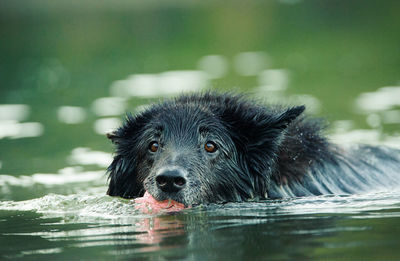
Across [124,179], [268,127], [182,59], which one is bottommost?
[124,179]

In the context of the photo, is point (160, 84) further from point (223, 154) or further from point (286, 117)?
point (286, 117)

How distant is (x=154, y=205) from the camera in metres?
9.58

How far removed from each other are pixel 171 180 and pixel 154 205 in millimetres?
671

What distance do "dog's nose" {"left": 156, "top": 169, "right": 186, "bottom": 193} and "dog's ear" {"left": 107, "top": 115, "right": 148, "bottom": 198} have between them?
4.20 ft

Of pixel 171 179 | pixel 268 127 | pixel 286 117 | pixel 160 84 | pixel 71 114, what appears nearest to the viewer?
pixel 171 179

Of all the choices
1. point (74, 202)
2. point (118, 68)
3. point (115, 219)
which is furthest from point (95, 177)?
point (118, 68)

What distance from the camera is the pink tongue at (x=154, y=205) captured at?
9.42m

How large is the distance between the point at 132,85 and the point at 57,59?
26.1ft

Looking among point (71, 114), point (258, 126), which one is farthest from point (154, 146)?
point (71, 114)

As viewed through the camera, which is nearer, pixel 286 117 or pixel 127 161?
pixel 286 117

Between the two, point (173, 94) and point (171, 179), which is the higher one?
point (173, 94)

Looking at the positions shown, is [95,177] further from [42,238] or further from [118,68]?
[118,68]

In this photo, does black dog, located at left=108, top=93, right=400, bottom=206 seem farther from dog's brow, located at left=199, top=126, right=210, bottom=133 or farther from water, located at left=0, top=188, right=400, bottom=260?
water, located at left=0, top=188, right=400, bottom=260

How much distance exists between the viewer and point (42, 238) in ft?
28.3
